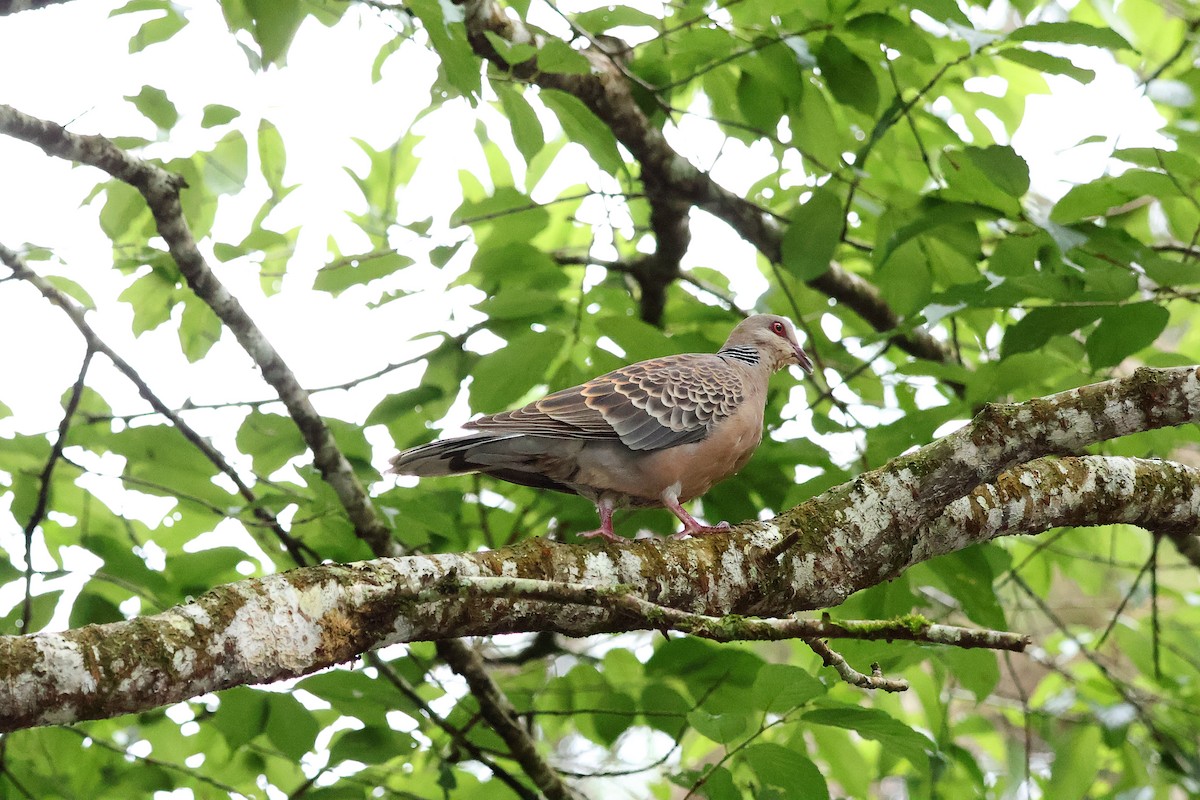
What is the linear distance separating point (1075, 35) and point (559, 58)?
1572 millimetres

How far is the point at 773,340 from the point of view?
488 cm

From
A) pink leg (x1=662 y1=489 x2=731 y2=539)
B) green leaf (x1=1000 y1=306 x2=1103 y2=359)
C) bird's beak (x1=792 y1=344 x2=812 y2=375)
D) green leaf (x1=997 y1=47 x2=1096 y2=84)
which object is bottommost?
pink leg (x1=662 y1=489 x2=731 y2=539)

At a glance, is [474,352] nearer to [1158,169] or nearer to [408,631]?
[408,631]

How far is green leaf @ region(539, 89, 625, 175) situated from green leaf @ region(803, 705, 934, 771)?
187 cm

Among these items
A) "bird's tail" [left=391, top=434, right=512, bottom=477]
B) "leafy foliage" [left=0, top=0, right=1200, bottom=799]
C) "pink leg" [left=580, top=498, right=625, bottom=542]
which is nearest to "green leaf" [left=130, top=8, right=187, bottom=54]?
"leafy foliage" [left=0, top=0, right=1200, bottom=799]

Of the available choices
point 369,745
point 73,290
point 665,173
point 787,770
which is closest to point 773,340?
point 665,173

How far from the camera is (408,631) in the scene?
234cm

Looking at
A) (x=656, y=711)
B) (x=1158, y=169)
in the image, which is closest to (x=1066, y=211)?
(x=1158, y=169)

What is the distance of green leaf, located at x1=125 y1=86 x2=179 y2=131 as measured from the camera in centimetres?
389

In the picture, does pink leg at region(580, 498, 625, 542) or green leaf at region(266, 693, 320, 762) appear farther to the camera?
pink leg at region(580, 498, 625, 542)

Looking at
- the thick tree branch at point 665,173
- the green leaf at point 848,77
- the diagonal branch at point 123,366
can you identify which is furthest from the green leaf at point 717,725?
the green leaf at point 848,77

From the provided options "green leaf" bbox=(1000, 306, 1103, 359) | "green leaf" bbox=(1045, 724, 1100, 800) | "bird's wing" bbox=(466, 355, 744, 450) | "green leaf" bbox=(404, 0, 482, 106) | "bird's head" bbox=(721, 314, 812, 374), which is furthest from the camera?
"bird's head" bbox=(721, 314, 812, 374)

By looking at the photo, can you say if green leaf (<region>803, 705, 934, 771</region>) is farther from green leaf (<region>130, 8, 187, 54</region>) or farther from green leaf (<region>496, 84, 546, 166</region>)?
green leaf (<region>130, 8, 187, 54</region>)

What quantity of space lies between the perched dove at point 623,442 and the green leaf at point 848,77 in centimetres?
122
